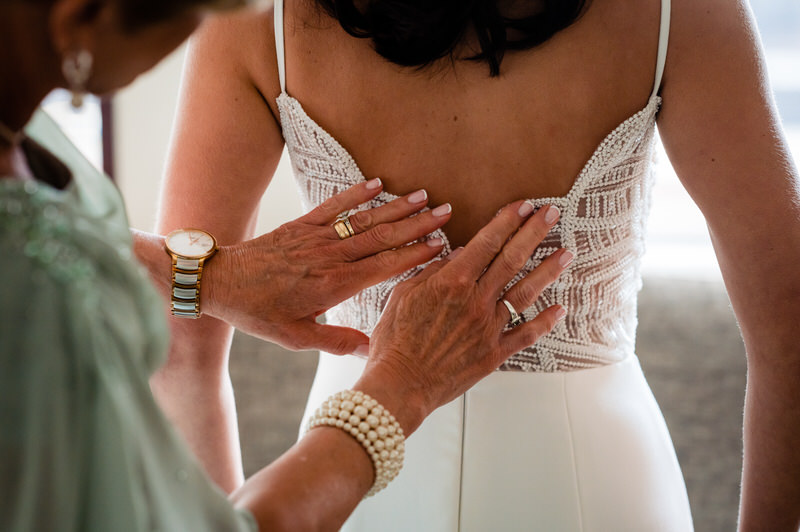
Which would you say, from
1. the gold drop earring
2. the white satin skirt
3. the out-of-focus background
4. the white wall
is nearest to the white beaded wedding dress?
the white satin skirt

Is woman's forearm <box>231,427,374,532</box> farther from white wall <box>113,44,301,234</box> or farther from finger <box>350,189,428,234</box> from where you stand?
white wall <box>113,44,301,234</box>

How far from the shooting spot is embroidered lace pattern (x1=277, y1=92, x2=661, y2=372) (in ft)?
3.07

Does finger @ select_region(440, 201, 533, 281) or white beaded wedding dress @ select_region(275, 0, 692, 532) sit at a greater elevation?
finger @ select_region(440, 201, 533, 281)

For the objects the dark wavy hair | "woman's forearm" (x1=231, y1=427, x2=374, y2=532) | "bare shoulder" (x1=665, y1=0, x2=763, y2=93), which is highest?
the dark wavy hair

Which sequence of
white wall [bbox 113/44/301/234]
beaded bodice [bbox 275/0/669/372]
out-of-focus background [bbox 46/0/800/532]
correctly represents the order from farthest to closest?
white wall [bbox 113/44/301/234] → out-of-focus background [bbox 46/0/800/532] → beaded bodice [bbox 275/0/669/372]

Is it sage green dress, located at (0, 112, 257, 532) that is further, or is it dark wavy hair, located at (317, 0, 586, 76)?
dark wavy hair, located at (317, 0, 586, 76)

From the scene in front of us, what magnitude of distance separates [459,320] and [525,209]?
16 cm

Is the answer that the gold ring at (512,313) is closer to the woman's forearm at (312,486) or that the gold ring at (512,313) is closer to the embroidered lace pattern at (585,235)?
the embroidered lace pattern at (585,235)

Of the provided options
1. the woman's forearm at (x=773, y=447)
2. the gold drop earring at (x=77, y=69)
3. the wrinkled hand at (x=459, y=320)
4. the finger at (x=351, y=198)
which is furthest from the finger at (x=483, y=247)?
the gold drop earring at (x=77, y=69)

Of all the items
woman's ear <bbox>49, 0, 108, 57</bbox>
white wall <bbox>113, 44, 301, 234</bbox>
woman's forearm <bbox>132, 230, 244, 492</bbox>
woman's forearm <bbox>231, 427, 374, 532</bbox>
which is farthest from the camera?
white wall <bbox>113, 44, 301, 234</bbox>

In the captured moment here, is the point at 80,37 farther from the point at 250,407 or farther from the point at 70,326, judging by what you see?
the point at 250,407

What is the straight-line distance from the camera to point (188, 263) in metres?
0.97

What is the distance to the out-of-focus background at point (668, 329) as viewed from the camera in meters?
2.14

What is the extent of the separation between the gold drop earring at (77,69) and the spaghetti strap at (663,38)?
612 mm
